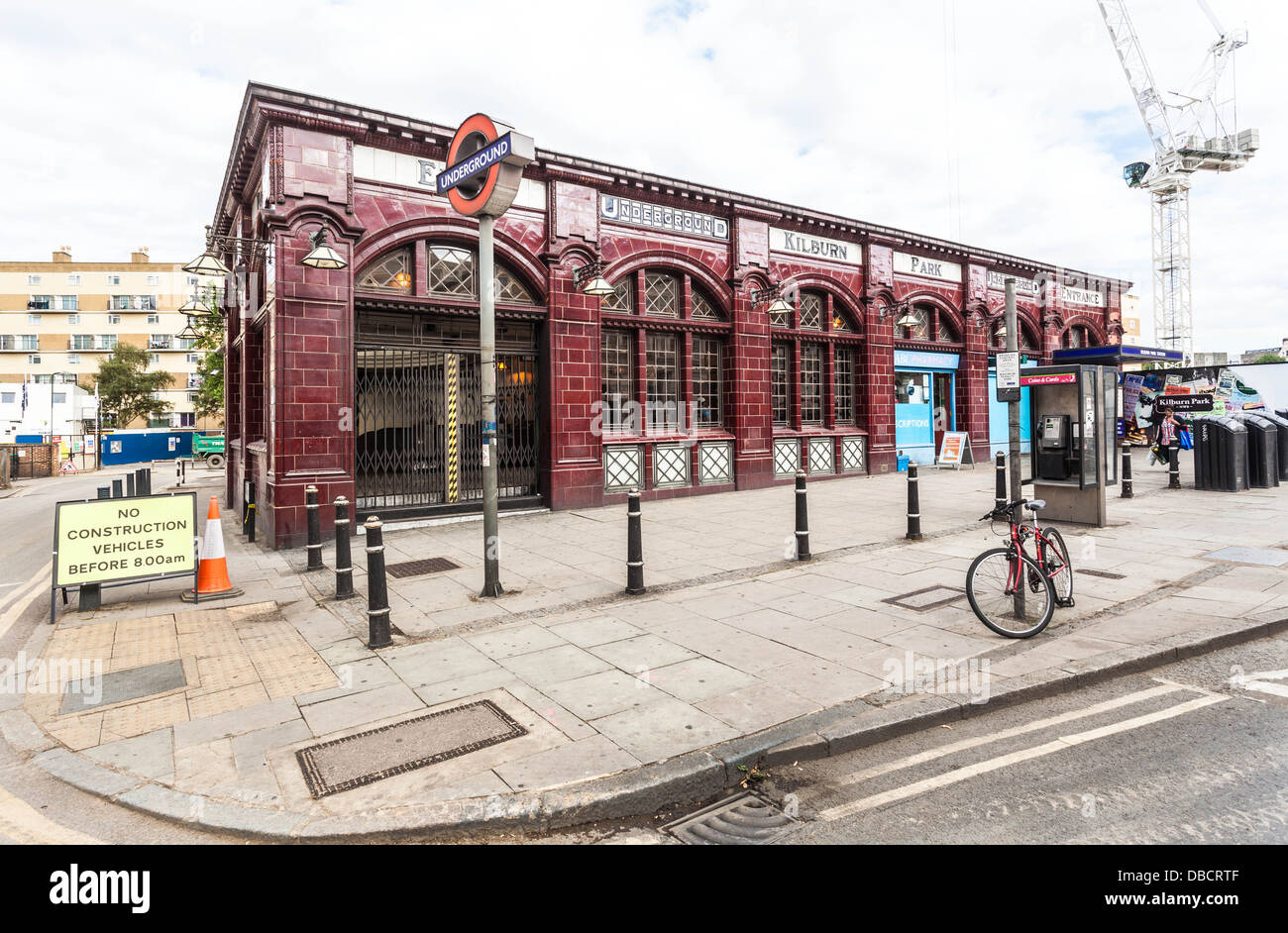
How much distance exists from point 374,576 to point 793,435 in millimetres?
13011

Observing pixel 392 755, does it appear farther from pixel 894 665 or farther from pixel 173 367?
pixel 173 367

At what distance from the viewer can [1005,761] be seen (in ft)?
12.7

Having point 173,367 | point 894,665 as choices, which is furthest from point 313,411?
point 173,367

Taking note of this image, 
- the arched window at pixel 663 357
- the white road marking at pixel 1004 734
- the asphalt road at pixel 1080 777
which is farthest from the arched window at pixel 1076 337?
the white road marking at pixel 1004 734

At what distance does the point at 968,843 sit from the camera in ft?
10.1

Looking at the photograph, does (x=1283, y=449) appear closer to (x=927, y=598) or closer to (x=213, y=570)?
(x=927, y=598)

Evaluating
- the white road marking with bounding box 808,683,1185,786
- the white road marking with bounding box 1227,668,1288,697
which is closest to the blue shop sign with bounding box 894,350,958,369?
the white road marking with bounding box 1227,668,1288,697

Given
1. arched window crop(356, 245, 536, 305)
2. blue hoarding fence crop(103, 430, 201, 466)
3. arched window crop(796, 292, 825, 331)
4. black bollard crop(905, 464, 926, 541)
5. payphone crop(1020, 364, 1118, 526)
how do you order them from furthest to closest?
1. blue hoarding fence crop(103, 430, 201, 466)
2. arched window crop(796, 292, 825, 331)
3. arched window crop(356, 245, 536, 305)
4. payphone crop(1020, 364, 1118, 526)
5. black bollard crop(905, 464, 926, 541)

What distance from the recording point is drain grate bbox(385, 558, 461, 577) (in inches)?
342

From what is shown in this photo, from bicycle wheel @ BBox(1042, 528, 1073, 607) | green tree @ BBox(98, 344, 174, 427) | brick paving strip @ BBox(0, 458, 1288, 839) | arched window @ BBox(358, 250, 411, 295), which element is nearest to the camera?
brick paving strip @ BBox(0, 458, 1288, 839)

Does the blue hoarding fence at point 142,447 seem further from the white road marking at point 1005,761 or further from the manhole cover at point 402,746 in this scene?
the white road marking at point 1005,761

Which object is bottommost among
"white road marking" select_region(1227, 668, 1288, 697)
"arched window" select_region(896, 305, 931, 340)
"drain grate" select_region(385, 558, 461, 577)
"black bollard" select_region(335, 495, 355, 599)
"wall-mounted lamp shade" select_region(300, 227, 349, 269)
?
"white road marking" select_region(1227, 668, 1288, 697)

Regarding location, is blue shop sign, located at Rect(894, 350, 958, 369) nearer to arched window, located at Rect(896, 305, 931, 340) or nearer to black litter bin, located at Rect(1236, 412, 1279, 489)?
arched window, located at Rect(896, 305, 931, 340)

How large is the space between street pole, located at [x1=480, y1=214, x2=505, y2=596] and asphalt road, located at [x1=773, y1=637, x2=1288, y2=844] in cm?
433
